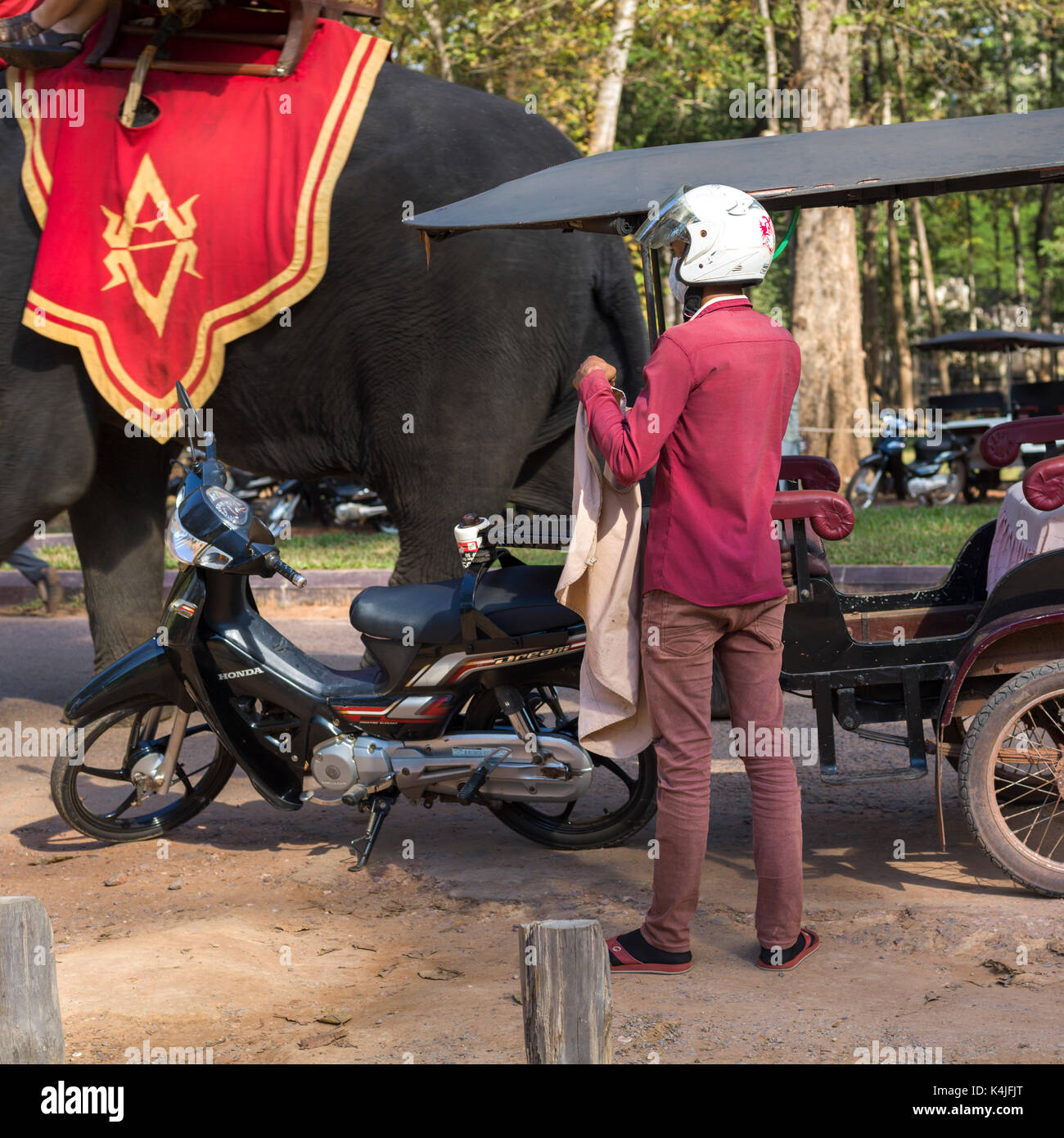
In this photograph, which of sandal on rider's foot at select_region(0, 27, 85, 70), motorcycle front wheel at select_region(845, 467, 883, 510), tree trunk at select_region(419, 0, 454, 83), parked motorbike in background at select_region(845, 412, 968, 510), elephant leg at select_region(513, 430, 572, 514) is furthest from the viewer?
parked motorbike in background at select_region(845, 412, 968, 510)

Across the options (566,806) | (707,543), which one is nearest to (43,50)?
(566,806)

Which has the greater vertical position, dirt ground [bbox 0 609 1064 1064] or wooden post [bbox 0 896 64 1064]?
wooden post [bbox 0 896 64 1064]

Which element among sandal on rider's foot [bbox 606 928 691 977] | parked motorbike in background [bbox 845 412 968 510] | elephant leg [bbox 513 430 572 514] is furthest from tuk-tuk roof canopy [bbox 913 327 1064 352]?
sandal on rider's foot [bbox 606 928 691 977]

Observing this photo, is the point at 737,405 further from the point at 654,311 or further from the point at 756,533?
the point at 654,311

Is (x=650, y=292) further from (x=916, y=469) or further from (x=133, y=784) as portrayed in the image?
(x=916, y=469)

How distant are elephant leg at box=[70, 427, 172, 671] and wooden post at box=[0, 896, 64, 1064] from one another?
3.94 metres

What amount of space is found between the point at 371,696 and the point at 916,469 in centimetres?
1444

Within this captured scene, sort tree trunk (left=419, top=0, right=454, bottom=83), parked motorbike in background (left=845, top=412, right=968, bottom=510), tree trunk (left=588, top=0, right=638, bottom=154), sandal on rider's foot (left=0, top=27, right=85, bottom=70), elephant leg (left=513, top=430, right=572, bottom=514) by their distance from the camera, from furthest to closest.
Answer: parked motorbike in background (left=845, top=412, right=968, bottom=510) < tree trunk (left=588, top=0, right=638, bottom=154) < tree trunk (left=419, top=0, right=454, bottom=83) < elephant leg (left=513, top=430, right=572, bottom=514) < sandal on rider's foot (left=0, top=27, right=85, bottom=70)

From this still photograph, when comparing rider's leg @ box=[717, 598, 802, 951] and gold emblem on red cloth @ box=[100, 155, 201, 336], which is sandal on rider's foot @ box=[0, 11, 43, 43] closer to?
gold emblem on red cloth @ box=[100, 155, 201, 336]

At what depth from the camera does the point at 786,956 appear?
3.69 meters

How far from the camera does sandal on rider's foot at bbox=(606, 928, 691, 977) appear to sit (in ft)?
12.0

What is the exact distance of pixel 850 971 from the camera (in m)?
3.64

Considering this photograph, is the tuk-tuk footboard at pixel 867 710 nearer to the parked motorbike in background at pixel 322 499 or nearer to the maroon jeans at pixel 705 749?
the maroon jeans at pixel 705 749

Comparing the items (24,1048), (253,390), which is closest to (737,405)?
(24,1048)
